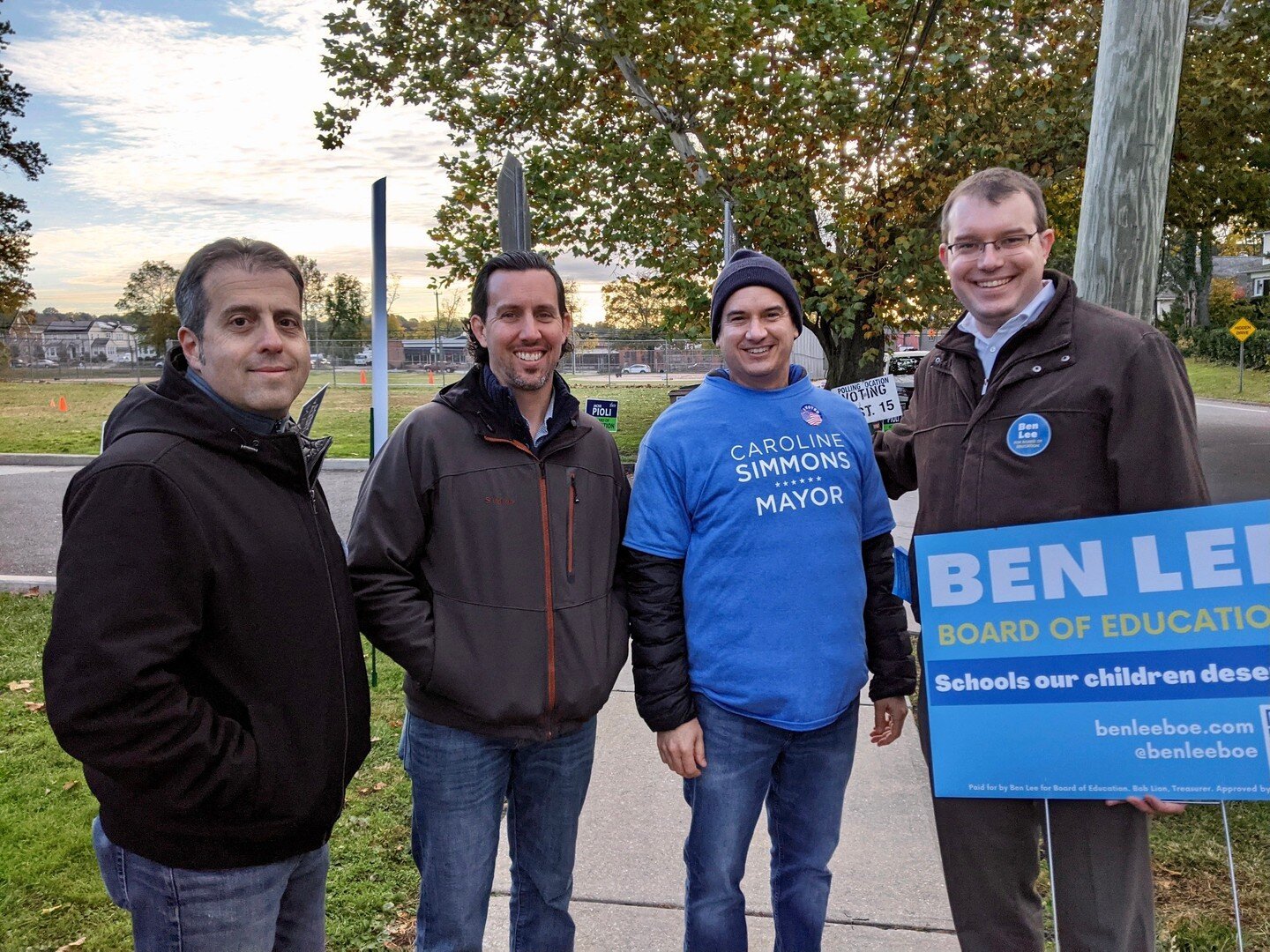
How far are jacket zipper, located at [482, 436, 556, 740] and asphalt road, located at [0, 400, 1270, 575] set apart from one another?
6228 mm

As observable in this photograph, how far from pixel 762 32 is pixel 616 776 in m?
10.6

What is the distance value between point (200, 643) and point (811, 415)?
1632 mm

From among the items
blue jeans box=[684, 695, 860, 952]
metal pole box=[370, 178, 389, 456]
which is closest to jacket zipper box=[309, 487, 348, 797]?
blue jeans box=[684, 695, 860, 952]

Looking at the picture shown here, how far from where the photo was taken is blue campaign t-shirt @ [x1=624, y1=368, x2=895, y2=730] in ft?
7.79

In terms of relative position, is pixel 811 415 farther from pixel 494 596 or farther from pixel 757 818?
pixel 757 818

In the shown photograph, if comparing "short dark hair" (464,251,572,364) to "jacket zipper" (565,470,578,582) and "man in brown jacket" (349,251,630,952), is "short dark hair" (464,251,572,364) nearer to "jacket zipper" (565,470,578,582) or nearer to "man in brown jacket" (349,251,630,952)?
"man in brown jacket" (349,251,630,952)

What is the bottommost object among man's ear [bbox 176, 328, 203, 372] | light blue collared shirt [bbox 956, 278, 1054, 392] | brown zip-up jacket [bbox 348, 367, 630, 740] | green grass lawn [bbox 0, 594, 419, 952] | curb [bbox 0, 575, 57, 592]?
green grass lawn [bbox 0, 594, 419, 952]

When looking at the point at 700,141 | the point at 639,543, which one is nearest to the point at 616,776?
the point at 639,543

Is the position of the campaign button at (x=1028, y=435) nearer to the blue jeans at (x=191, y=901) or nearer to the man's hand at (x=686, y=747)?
the man's hand at (x=686, y=747)

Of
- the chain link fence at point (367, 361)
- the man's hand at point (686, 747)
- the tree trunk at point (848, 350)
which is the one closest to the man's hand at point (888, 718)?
the man's hand at point (686, 747)

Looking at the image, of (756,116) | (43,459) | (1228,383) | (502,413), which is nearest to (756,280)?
(502,413)

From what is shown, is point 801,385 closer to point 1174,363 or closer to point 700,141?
point 1174,363

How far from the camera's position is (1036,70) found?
10.8m

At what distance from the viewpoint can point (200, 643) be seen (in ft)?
5.68
